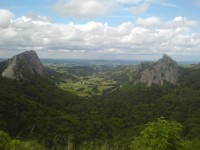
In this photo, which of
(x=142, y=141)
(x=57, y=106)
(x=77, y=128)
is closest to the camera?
(x=142, y=141)

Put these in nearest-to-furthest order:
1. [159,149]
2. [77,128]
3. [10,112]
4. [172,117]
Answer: [159,149] < [10,112] < [77,128] < [172,117]

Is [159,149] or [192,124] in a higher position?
[159,149]

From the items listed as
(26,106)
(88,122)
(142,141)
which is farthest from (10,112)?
(142,141)

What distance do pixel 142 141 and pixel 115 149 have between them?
812cm

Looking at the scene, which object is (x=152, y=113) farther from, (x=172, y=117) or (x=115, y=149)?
(x=115, y=149)

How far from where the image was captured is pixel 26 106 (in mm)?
144375

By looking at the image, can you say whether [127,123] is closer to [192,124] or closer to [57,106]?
[192,124]

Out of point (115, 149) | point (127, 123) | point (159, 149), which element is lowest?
point (127, 123)

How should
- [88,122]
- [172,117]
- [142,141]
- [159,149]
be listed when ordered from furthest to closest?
[172,117] → [88,122] → [142,141] → [159,149]

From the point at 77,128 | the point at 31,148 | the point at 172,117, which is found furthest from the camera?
the point at 172,117

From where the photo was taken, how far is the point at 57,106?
19825cm

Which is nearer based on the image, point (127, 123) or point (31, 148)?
point (31, 148)

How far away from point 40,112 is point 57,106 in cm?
5158

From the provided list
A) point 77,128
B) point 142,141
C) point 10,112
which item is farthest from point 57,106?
point 142,141
